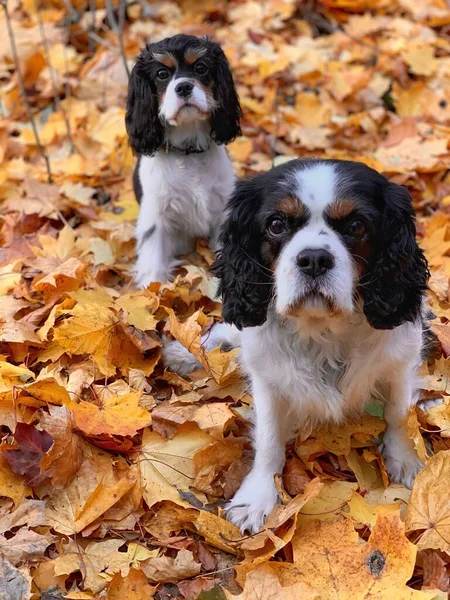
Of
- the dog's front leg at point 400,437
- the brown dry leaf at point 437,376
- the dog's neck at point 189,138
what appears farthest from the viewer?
the dog's neck at point 189,138

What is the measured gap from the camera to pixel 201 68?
4.21 metres

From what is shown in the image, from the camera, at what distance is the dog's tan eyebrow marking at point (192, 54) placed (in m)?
4.12

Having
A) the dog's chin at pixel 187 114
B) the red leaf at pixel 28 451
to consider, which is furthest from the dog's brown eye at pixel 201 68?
the red leaf at pixel 28 451

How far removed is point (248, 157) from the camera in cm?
552

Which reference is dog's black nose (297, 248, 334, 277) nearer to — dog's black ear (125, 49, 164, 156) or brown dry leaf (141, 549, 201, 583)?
brown dry leaf (141, 549, 201, 583)

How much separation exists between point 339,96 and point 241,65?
1123mm

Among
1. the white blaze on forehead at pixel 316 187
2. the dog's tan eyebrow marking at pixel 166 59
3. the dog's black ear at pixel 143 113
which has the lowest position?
the dog's black ear at pixel 143 113

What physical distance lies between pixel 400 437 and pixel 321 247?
1.04 m

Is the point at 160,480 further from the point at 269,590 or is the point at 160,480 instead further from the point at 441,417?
the point at 441,417

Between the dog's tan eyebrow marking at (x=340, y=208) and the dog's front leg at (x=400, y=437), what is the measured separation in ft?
2.47

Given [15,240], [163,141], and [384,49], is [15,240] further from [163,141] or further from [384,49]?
[384,49]

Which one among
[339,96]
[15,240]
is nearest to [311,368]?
[15,240]

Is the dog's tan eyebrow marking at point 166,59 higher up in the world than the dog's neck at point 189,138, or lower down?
higher up

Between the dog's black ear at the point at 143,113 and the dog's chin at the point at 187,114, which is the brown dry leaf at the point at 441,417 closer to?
the dog's chin at the point at 187,114
